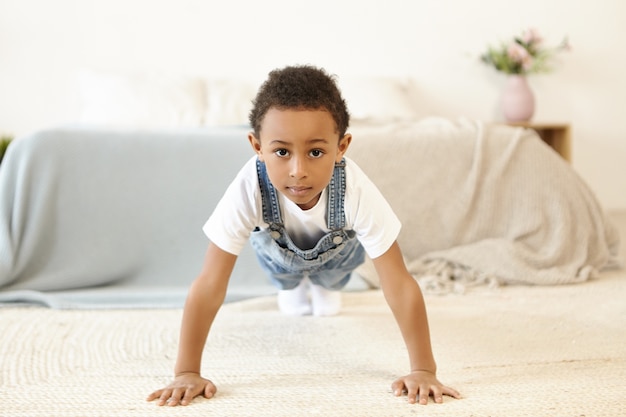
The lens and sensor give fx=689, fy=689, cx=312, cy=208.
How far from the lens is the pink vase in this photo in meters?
3.86

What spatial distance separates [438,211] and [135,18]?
8.03 feet

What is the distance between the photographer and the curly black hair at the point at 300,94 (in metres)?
1.03

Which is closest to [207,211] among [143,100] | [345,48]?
[143,100]

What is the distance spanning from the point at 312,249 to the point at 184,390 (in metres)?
0.38

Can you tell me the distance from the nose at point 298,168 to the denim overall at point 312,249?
171 millimetres

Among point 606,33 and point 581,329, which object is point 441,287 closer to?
point 581,329

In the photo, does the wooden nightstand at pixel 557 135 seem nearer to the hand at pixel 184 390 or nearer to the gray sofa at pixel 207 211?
the gray sofa at pixel 207 211

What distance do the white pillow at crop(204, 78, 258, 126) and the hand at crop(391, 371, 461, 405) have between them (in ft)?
7.21

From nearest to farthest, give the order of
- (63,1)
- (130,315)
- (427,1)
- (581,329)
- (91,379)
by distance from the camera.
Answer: (91,379)
(581,329)
(130,315)
(63,1)
(427,1)

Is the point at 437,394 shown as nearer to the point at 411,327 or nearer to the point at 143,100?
the point at 411,327

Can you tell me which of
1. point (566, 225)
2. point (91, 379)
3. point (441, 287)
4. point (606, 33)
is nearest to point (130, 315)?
point (91, 379)

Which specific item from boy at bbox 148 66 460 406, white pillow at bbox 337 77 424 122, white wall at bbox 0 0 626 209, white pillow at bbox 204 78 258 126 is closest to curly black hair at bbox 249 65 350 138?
boy at bbox 148 66 460 406

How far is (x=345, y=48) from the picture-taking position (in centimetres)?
399

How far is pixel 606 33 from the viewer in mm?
4133
